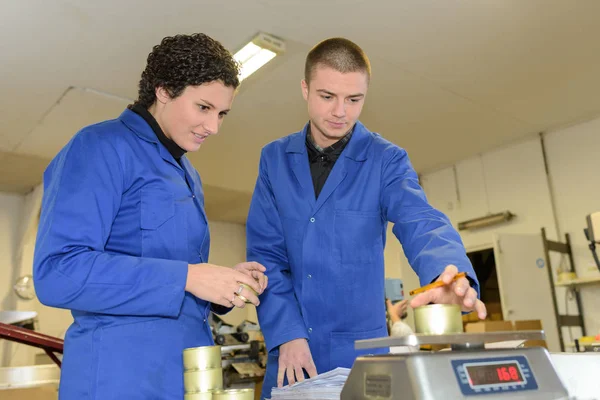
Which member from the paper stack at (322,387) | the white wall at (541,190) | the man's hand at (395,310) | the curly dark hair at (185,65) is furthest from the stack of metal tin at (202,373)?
the white wall at (541,190)

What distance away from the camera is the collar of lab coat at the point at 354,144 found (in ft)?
4.50

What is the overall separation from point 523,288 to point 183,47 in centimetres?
424

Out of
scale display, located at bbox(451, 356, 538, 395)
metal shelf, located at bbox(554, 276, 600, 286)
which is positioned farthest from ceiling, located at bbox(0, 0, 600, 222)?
scale display, located at bbox(451, 356, 538, 395)

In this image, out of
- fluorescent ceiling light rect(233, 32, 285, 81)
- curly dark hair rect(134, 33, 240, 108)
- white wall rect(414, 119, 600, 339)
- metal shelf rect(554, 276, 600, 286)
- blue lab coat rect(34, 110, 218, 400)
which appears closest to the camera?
blue lab coat rect(34, 110, 218, 400)

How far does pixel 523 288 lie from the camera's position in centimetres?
459

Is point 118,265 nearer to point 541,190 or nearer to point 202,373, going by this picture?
point 202,373

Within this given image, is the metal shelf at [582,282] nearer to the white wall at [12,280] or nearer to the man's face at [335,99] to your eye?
the man's face at [335,99]

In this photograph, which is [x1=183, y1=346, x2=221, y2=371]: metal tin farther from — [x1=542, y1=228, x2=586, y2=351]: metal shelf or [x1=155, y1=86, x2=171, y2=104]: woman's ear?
[x1=542, y1=228, x2=586, y2=351]: metal shelf

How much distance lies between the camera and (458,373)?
21.5 inches

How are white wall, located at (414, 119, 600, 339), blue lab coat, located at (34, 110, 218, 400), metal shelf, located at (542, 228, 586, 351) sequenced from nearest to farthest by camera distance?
blue lab coat, located at (34, 110, 218, 400) < metal shelf, located at (542, 228, 586, 351) < white wall, located at (414, 119, 600, 339)

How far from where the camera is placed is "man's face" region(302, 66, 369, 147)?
53.7 inches

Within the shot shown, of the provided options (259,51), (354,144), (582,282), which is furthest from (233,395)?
(582,282)

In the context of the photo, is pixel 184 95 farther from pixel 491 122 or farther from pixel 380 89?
pixel 491 122

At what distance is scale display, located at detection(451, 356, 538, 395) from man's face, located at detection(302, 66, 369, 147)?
884 mm
